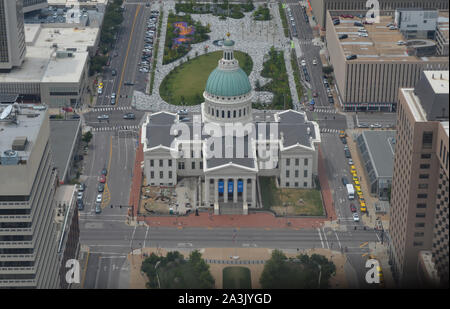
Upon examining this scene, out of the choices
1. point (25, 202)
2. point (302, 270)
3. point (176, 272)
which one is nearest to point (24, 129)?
point (25, 202)

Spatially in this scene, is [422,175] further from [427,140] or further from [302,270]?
[302,270]

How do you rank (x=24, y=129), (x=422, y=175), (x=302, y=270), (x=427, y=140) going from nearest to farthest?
(x=427, y=140)
(x=422, y=175)
(x=24, y=129)
(x=302, y=270)

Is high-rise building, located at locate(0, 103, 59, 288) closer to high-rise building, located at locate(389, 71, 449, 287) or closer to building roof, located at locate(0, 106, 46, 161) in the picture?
building roof, located at locate(0, 106, 46, 161)

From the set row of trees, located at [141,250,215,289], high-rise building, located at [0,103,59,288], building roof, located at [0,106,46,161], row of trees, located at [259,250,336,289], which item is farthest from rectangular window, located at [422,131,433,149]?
building roof, located at [0,106,46,161]

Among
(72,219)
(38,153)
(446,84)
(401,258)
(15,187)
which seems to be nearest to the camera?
(446,84)
